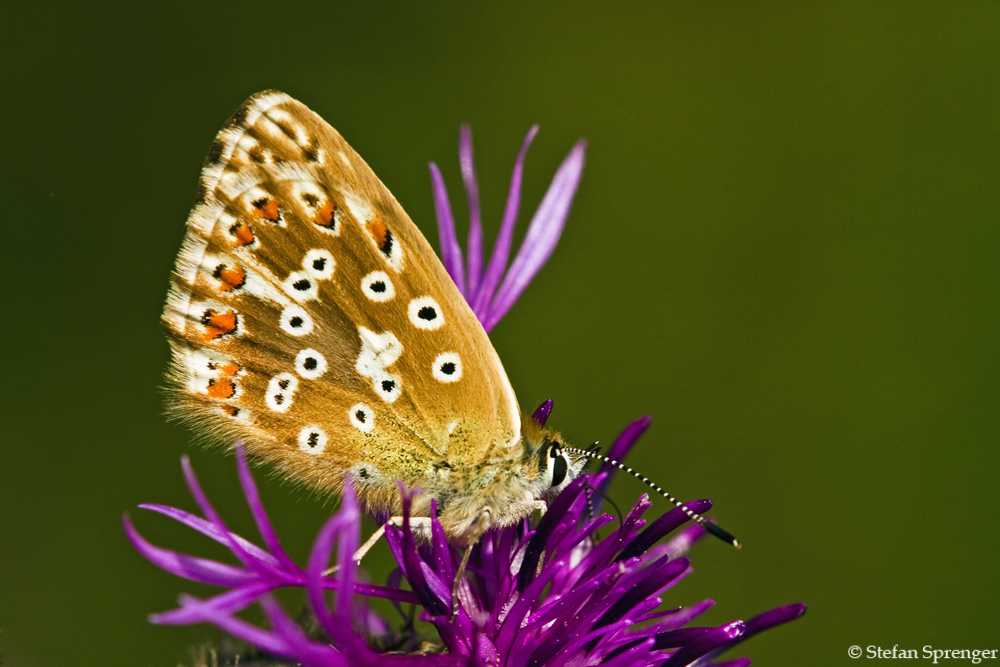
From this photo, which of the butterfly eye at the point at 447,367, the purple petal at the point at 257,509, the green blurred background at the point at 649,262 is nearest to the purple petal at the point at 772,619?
the butterfly eye at the point at 447,367

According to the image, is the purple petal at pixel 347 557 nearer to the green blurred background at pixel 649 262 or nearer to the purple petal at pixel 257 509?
the purple petal at pixel 257 509

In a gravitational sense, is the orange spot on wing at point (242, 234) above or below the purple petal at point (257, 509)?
above

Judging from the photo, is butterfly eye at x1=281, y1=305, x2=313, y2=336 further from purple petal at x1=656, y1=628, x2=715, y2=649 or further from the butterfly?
purple petal at x1=656, y1=628, x2=715, y2=649

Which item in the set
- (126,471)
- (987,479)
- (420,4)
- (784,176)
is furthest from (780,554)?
(420,4)

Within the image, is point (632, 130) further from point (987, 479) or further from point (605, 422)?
point (987, 479)

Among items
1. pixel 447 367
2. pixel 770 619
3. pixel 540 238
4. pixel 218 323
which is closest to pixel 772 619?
pixel 770 619

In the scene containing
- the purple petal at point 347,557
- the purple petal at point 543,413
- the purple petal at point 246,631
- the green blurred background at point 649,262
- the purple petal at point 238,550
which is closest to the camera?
the purple petal at point 246,631

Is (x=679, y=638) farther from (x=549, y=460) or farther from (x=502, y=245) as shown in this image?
(x=502, y=245)
